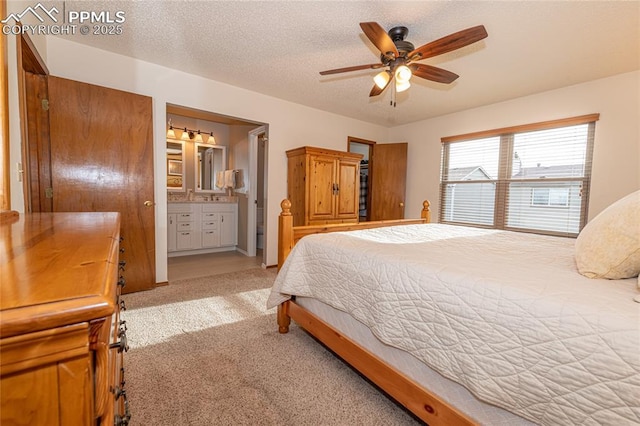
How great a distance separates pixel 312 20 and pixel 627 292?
2.36 m

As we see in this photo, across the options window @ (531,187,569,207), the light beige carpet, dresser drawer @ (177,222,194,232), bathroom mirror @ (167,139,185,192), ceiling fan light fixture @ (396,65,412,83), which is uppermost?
ceiling fan light fixture @ (396,65,412,83)

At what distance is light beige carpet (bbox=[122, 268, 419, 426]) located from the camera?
4.40 ft

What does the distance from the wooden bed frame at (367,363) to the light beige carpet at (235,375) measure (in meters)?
0.16

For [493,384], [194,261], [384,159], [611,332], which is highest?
[384,159]

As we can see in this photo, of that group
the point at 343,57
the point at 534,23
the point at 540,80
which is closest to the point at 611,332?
the point at 534,23

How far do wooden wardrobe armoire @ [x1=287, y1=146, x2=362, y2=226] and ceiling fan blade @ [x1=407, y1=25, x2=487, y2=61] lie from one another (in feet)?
6.33

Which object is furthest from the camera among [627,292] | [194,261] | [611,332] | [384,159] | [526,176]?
[384,159]

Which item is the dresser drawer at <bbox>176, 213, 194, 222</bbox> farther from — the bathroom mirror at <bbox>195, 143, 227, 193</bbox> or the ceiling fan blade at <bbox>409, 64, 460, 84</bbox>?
the ceiling fan blade at <bbox>409, 64, 460, 84</bbox>

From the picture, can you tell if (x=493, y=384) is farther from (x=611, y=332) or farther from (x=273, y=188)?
(x=273, y=188)

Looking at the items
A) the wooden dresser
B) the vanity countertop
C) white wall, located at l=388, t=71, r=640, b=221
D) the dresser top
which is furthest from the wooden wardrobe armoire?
the wooden dresser

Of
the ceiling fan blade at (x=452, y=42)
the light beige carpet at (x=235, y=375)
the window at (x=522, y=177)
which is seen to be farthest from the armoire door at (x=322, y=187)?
the ceiling fan blade at (x=452, y=42)

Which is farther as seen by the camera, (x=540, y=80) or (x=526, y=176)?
(x=526, y=176)

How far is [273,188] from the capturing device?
395cm

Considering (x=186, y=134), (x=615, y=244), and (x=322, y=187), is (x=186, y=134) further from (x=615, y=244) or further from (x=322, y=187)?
(x=615, y=244)
